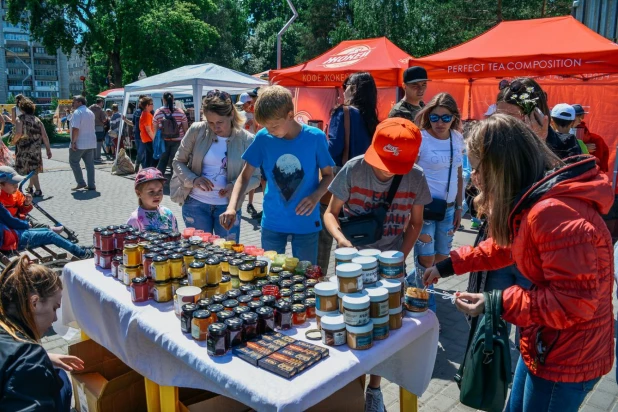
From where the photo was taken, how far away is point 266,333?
2088mm

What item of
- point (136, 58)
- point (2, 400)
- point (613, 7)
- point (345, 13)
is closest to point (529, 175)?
point (2, 400)

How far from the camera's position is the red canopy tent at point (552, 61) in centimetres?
656

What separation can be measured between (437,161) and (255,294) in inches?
83.6

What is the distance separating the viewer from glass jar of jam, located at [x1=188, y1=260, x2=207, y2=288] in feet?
7.60

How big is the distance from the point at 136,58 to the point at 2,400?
2876 centimetres

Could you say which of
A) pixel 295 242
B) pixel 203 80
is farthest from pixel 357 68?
pixel 295 242

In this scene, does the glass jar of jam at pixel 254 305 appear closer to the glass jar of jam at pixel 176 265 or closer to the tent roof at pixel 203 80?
the glass jar of jam at pixel 176 265

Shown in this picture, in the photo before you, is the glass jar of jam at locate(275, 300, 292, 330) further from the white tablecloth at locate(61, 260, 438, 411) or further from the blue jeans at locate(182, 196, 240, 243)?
the blue jeans at locate(182, 196, 240, 243)

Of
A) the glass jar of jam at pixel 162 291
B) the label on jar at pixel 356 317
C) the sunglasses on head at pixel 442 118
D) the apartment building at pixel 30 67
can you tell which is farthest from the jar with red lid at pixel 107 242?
the apartment building at pixel 30 67

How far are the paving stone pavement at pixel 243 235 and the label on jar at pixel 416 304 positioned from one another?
112 cm

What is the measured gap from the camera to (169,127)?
9617mm

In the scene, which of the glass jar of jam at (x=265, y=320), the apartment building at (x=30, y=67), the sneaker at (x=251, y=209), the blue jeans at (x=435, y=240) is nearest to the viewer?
the glass jar of jam at (x=265, y=320)

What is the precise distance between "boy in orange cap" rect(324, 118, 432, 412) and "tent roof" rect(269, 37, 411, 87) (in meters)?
6.96

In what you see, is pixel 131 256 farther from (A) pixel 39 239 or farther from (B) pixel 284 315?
(A) pixel 39 239
